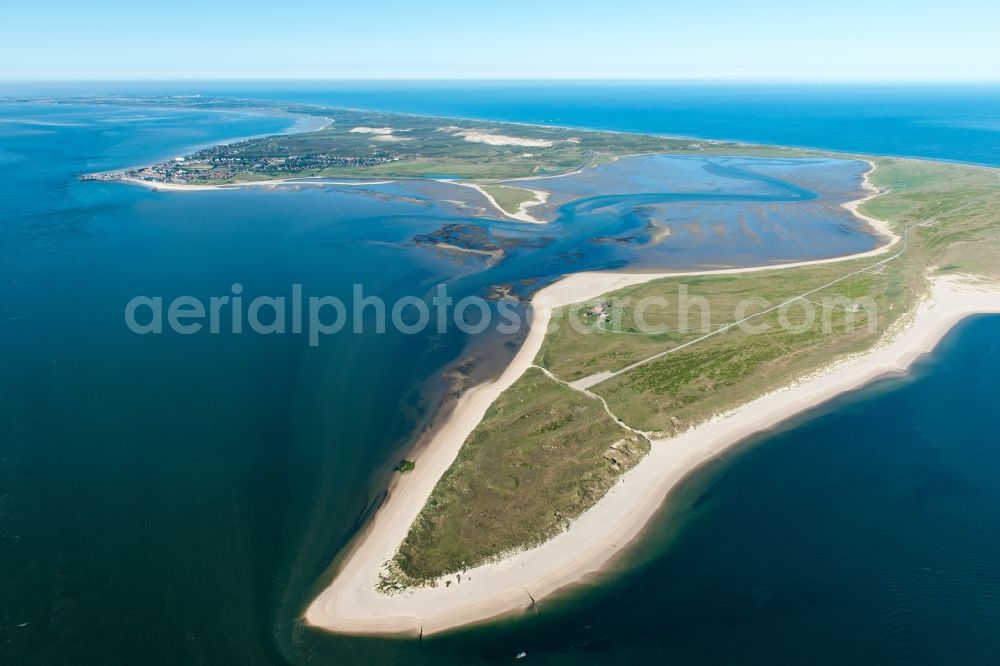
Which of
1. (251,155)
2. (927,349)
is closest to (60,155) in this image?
(251,155)

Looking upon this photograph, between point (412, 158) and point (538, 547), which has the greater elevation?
point (412, 158)

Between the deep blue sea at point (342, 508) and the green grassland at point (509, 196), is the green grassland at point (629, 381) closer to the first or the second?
the deep blue sea at point (342, 508)

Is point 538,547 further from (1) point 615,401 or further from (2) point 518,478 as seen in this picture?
(1) point 615,401

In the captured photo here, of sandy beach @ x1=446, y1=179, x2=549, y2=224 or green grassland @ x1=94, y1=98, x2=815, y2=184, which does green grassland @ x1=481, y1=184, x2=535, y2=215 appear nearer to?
green grassland @ x1=94, y1=98, x2=815, y2=184

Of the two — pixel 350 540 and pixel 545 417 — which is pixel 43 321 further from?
pixel 545 417

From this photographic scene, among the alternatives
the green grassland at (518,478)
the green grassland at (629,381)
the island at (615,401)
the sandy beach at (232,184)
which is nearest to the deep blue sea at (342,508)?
the island at (615,401)

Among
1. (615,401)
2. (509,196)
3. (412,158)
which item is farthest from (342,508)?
(412,158)
